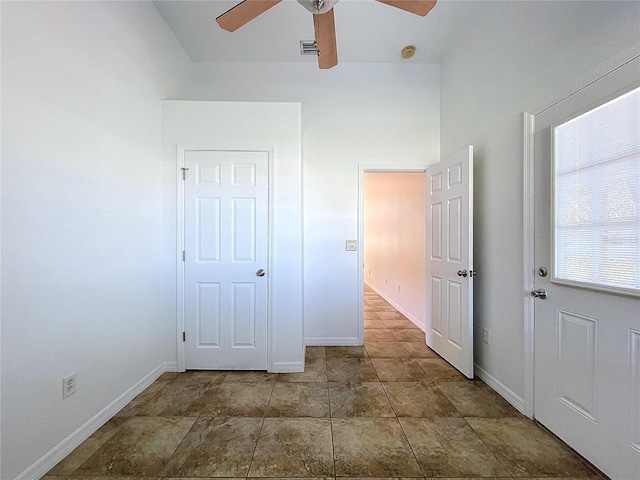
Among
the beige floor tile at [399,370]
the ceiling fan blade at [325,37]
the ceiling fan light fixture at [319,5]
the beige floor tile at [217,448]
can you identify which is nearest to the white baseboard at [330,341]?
the beige floor tile at [399,370]

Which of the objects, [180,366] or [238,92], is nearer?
[180,366]

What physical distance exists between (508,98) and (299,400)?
Answer: 272 cm

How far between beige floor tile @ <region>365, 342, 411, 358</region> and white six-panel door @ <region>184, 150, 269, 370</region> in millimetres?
1162

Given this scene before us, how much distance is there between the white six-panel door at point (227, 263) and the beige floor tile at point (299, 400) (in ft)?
1.33

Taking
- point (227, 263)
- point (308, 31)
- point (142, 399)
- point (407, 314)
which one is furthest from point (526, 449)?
point (308, 31)

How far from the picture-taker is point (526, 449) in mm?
1514

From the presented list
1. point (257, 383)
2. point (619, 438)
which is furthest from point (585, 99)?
point (257, 383)

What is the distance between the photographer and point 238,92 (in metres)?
3.04

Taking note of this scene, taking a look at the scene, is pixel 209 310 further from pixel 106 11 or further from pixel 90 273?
pixel 106 11

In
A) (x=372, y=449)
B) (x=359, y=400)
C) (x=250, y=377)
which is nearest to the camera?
(x=372, y=449)

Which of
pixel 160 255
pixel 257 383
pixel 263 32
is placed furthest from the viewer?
pixel 263 32

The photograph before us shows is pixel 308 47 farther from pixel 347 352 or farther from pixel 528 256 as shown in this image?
pixel 347 352

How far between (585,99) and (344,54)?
2.25 m

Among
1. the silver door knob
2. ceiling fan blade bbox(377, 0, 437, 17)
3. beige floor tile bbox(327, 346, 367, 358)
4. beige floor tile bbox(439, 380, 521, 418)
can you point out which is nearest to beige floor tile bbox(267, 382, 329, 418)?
beige floor tile bbox(327, 346, 367, 358)
